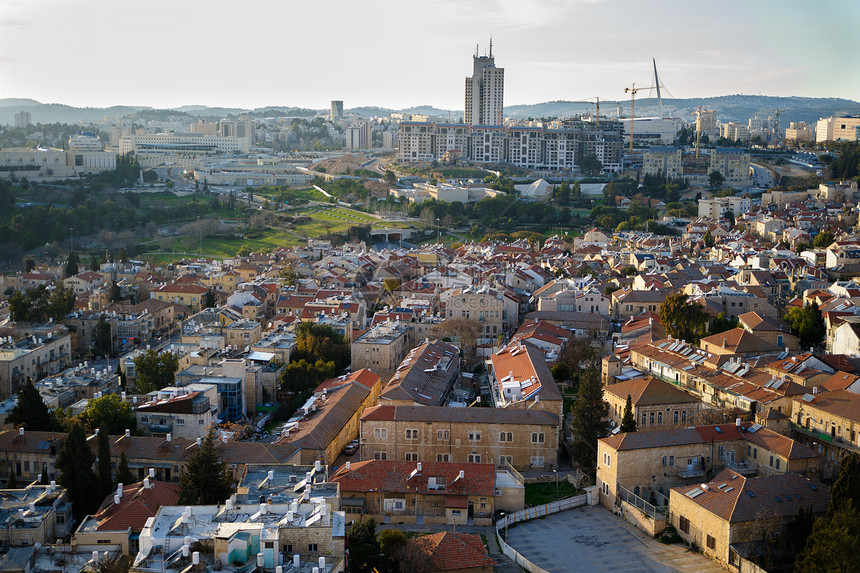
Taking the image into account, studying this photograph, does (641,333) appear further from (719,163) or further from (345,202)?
(719,163)

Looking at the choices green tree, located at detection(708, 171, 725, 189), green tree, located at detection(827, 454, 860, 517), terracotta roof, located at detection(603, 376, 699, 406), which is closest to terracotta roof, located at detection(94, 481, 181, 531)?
terracotta roof, located at detection(603, 376, 699, 406)

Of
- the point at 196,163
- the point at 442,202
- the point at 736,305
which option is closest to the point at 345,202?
the point at 442,202

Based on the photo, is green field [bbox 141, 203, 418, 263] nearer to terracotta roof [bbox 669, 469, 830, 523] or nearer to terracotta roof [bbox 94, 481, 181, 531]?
terracotta roof [bbox 94, 481, 181, 531]

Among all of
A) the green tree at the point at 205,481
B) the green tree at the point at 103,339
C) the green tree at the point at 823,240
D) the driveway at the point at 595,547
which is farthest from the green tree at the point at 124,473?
the green tree at the point at 823,240

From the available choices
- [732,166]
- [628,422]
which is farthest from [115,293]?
[732,166]

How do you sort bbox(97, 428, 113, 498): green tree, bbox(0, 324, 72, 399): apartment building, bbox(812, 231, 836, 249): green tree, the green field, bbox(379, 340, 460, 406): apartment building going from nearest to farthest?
bbox(97, 428, 113, 498): green tree
bbox(379, 340, 460, 406): apartment building
bbox(0, 324, 72, 399): apartment building
bbox(812, 231, 836, 249): green tree
the green field

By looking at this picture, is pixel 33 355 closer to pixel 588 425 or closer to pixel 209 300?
pixel 209 300
